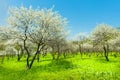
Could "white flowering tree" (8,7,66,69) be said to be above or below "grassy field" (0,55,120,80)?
above

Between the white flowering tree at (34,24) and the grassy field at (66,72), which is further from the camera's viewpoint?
the white flowering tree at (34,24)

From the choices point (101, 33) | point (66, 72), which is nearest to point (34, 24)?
point (66, 72)

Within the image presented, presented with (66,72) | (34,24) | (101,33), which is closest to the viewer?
(66,72)

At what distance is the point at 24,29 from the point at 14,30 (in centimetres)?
216

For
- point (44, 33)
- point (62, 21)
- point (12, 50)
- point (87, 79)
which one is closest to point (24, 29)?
point (44, 33)

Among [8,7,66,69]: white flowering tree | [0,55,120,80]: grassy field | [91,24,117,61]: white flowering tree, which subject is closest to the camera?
[0,55,120,80]: grassy field

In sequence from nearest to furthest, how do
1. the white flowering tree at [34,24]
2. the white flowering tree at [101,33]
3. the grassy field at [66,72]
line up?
the grassy field at [66,72] < the white flowering tree at [34,24] < the white flowering tree at [101,33]

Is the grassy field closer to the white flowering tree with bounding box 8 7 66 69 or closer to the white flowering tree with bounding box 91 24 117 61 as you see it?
the white flowering tree with bounding box 8 7 66 69

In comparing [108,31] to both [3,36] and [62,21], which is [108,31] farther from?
[3,36]

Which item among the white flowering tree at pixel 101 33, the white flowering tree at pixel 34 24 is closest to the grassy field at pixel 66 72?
the white flowering tree at pixel 34 24

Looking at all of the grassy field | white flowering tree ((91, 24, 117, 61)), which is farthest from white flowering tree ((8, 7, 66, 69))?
white flowering tree ((91, 24, 117, 61))

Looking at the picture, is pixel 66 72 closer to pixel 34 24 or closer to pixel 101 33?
pixel 34 24

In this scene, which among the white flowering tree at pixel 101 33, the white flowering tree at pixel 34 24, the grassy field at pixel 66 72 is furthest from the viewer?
the white flowering tree at pixel 101 33

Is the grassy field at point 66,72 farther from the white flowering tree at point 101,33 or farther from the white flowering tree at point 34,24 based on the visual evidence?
the white flowering tree at point 101,33
